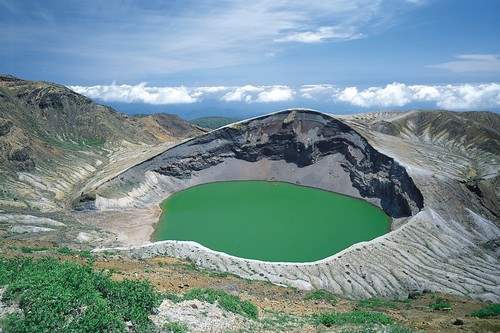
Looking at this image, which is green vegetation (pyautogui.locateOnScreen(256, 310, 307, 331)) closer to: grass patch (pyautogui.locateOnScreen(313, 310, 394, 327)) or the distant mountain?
grass patch (pyautogui.locateOnScreen(313, 310, 394, 327))

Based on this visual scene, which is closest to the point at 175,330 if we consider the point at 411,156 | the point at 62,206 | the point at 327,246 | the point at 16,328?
the point at 16,328

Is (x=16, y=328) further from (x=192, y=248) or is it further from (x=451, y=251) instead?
(x=451, y=251)

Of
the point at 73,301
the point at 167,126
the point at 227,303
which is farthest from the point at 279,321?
the point at 167,126

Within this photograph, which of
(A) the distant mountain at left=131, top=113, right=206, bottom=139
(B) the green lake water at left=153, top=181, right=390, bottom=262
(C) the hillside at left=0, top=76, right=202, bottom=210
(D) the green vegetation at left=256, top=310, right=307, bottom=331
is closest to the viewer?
(D) the green vegetation at left=256, top=310, right=307, bottom=331

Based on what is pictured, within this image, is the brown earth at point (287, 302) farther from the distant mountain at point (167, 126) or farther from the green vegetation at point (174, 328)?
the distant mountain at point (167, 126)

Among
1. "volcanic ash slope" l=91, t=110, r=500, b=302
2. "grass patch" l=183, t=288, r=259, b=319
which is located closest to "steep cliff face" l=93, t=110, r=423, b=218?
"volcanic ash slope" l=91, t=110, r=500, b=302

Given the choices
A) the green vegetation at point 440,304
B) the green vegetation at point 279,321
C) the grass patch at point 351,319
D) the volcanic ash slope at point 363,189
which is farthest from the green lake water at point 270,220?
the grass patch at point 351,319
